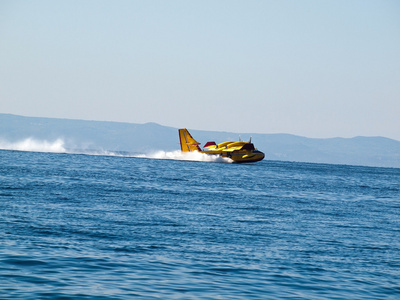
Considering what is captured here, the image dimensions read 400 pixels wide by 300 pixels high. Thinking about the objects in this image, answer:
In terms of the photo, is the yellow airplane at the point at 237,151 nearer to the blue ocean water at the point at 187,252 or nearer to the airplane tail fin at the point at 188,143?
the airplane tail fin at the point at 188,143

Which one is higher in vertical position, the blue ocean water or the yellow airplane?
the yellow airplane

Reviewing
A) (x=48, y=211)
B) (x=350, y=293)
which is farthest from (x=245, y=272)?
(x=48, y=211)

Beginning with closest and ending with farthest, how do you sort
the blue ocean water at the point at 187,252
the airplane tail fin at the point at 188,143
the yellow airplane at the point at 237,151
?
the blue ocean water at the point at 187,252
the yellow airplane at the point at 237,151
the airplane tail fin at the point at 188,143

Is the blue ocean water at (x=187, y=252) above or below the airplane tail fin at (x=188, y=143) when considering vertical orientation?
below

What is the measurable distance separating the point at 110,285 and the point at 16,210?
563 inches

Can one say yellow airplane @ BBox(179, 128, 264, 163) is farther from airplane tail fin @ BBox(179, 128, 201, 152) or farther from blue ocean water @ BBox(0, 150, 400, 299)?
blue ocean water @ BBox(0, 150, 400, 299)

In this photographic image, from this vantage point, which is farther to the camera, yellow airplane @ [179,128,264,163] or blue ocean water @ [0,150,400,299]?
yellow airplane @ [179,128,264,163]

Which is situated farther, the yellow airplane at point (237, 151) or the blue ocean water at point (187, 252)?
the yellow airplane at point (237, 151)

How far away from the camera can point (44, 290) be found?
1512 cm

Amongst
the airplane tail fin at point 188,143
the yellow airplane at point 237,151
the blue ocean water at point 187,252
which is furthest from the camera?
the airplane tail fin at point 188,143

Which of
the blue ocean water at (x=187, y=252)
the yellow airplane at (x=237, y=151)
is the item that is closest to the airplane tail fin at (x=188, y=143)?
the yellow airplane at (x=237, y=151)

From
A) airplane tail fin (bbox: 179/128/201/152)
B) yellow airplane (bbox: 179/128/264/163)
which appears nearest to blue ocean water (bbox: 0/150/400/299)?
yellow airplane (bbox: 179/128/264/163)

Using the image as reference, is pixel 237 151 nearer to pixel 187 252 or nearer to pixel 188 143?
pixel 188 143

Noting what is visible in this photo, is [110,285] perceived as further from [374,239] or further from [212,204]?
[212,204]
